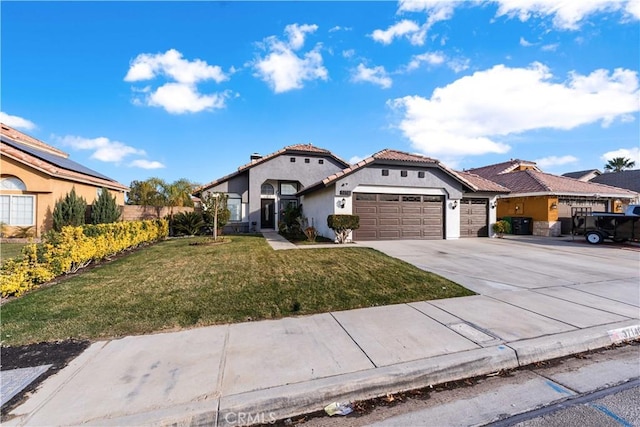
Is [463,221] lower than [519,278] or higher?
higher

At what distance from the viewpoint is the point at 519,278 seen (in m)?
7.28

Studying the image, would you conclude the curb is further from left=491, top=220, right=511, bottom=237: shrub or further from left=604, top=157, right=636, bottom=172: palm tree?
left=604, top=157, right=636, bottom=172: palm tree

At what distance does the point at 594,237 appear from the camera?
1498 centimetres

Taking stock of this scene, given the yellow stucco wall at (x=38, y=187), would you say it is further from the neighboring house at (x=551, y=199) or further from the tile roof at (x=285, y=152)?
the neighboring house at (x=551, y=199)

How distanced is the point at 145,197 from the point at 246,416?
35.7m

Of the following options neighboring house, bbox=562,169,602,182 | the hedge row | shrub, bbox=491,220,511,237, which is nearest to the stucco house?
shrub, bbox=491,220,511,237

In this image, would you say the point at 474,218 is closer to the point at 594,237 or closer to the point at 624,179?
the point at 594,237

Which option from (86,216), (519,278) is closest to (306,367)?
(519,278)

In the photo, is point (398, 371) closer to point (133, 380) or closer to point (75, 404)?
point (133, 380)

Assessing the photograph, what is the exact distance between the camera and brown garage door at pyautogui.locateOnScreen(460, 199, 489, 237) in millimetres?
16625

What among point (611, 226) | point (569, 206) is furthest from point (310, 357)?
point (569, 206)

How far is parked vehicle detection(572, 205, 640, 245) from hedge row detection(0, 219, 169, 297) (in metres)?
21.5

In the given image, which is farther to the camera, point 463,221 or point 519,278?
point 463,221

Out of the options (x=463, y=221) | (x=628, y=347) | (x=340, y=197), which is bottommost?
(x=628, y=347)
